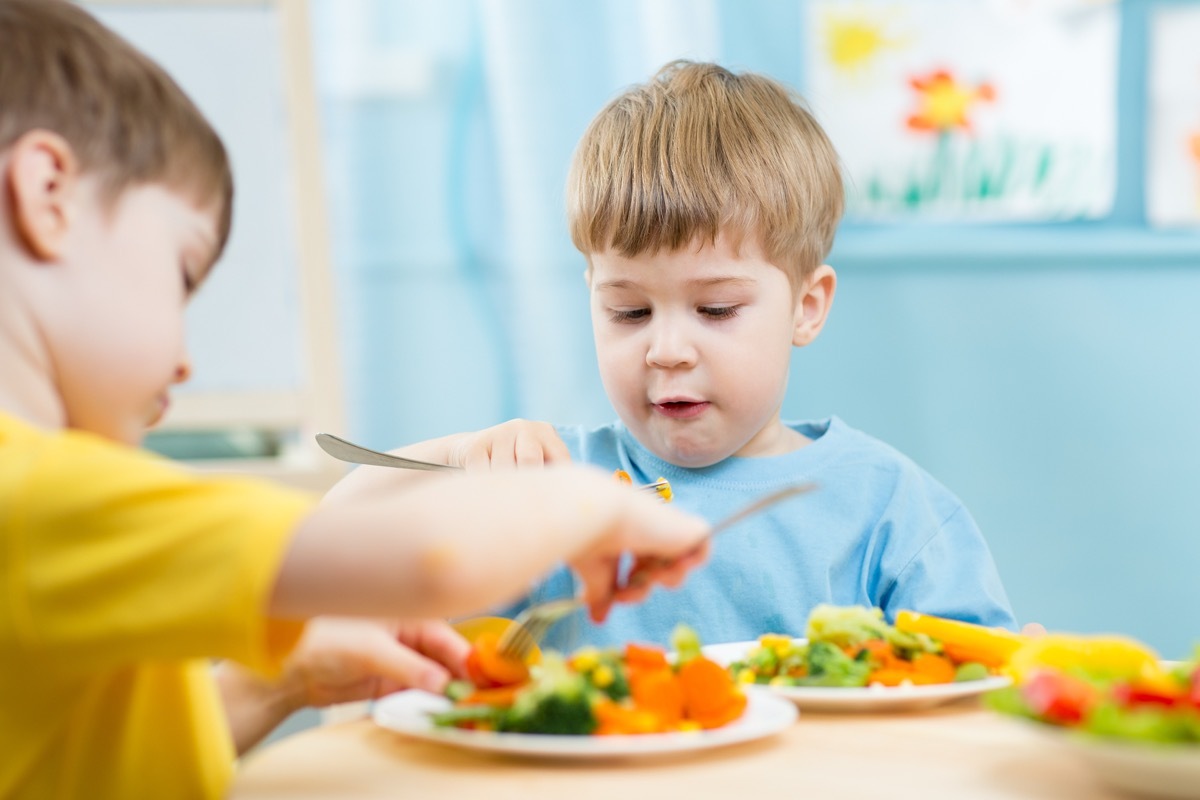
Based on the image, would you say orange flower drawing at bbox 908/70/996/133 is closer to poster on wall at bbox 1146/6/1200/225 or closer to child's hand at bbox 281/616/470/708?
poster on wall at bbox 1146/6/1200/225

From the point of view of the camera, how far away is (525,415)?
230 centimetres

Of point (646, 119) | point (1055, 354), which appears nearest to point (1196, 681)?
point (646, 119)

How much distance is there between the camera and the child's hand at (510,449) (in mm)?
1187

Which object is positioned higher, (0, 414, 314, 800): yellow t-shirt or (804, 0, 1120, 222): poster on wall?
(804, 0, 1120, 222): poster on wall

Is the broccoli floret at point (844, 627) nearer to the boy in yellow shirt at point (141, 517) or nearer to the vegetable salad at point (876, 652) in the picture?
the vegetable salad at point (876, 652)

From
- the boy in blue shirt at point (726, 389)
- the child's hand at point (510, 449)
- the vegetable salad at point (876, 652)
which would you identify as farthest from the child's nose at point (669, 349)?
the vegetable salad at point (876, 652)

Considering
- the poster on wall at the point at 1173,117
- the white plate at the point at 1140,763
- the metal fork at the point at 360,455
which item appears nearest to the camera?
the white plate at the point at 1140,763

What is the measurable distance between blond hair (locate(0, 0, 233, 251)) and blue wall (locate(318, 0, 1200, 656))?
5.11ft

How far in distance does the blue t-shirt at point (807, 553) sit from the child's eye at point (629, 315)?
0.57 feet

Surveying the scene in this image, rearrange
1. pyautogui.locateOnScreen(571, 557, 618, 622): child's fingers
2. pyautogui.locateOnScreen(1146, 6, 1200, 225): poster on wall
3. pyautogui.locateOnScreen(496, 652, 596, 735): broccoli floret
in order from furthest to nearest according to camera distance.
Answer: pyautogui.locateOnScreen(1146, 6, 1200, 225): poster on wall
pyautogui.locateOnScreen(571, 557, 618, 622): child's fingers
pyautogui.locateOnScreen(496, 652, 596, 735): broccoli floret

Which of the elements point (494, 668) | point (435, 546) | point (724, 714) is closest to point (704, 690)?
point (724, 714)

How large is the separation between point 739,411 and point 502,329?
112 centimetres

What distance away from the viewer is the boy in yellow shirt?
1.85 feet

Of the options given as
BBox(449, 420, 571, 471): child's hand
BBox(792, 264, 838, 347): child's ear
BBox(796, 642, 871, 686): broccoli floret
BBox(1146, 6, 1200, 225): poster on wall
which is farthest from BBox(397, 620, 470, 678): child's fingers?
BBox(1146, 6, 1200, 225): poster on wall
